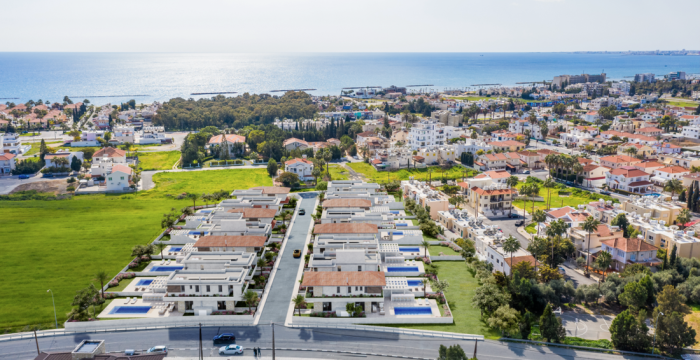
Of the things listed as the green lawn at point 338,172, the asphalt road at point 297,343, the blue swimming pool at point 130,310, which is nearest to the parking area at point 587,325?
the asphalt road at point 297,343

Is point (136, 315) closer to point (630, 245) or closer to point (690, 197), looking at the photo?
point (630, 245)

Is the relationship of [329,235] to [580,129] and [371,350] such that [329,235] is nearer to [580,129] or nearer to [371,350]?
[371,350]

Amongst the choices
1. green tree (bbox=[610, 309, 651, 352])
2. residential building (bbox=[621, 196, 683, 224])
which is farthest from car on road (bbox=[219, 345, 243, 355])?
residential building (bbox=[621, 196, 683, 224])

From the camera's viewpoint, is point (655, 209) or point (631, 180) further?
point (631, 180)

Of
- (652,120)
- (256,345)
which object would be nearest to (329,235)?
(256,345)

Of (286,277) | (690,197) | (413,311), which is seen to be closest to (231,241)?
(286,277)

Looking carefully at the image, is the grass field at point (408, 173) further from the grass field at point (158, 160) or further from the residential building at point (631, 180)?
the grass field at point (158, 160)

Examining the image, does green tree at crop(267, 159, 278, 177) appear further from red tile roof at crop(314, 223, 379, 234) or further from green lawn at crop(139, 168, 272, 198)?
red tile roof at crop(314, 223, 379, 234)
